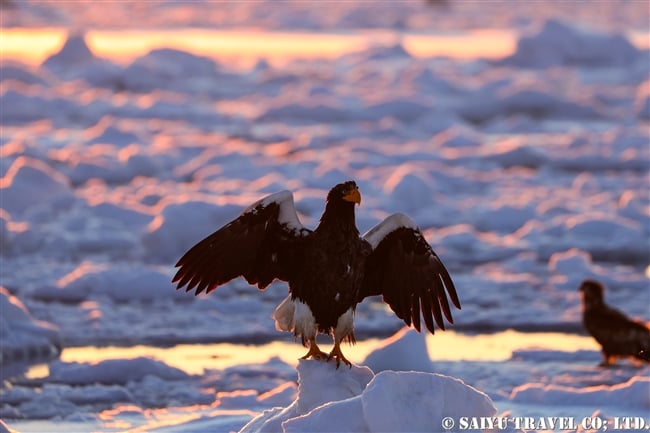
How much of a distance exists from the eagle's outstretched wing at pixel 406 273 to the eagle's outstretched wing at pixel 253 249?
366 mm

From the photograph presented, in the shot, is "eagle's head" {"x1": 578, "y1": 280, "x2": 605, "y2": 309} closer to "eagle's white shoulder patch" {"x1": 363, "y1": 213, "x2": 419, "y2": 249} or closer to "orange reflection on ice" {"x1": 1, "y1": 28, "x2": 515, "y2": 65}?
"eagle's white shoulder patch" {"x1": 363, "y1": 213, "x2": 419, "y2": 249}

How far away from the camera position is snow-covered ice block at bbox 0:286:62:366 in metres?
8.70

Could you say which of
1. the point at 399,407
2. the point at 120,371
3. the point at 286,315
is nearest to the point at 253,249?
the point at 286,315

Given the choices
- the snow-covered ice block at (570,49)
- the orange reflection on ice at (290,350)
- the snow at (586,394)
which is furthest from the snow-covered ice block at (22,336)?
the snow-covered ice block at (570,49)

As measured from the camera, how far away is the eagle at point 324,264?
610 centimetres

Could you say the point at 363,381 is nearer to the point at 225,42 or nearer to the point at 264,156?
Result: the point at 264,156

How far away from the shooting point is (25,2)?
1480 inches

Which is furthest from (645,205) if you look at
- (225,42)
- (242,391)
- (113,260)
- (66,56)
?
(225,42)

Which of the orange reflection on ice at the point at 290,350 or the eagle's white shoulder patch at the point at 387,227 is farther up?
the eagle's white shoulder patch at the point at 387,227

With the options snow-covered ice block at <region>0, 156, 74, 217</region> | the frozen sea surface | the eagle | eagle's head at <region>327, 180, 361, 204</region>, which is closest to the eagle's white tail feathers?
the eagle

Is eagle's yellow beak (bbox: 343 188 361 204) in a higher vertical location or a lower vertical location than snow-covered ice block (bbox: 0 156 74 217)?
lower

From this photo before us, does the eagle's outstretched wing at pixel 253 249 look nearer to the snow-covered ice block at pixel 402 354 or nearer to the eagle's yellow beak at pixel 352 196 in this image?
the eagle's yellow beak at pixel 352 196

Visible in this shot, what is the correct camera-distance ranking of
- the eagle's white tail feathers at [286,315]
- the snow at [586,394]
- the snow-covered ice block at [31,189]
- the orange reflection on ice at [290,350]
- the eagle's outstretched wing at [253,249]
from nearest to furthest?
the eagle's outstretched wing at [253,249]
the eagle's white tail feathers at [286,315]
the snow at [586,394]
the orange reflection on ice at [290,350]
the snow-covered ice block at [31,189]

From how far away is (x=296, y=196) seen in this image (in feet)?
45.9
